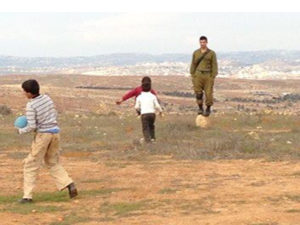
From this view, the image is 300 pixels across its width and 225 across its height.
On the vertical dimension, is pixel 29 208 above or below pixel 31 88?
below

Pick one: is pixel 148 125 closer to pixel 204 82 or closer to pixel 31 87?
pixel 204 82

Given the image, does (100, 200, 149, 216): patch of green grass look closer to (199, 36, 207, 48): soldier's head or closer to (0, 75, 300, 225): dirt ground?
(0, 75, 300, 225): dirt ground

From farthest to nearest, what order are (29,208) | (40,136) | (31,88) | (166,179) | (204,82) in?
(204,82) → (166,179) → (40,136) → (31,88) → (29,208)

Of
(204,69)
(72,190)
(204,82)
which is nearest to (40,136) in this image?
(72,190)

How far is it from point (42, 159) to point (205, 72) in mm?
8037

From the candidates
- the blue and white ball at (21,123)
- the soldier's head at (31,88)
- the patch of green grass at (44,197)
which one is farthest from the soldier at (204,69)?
the blue and white ball at (21,123)

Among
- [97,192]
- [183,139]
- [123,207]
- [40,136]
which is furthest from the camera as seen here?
[183,139]

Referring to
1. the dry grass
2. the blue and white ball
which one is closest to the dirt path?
the dry grass

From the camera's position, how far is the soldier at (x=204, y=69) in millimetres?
15906

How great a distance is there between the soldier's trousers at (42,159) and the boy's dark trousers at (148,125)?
5378 mm

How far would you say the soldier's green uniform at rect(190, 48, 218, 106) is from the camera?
16000 mm

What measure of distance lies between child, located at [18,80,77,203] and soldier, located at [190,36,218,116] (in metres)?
7.48

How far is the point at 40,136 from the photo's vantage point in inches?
349

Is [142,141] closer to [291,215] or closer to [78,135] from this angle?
[78,135]
